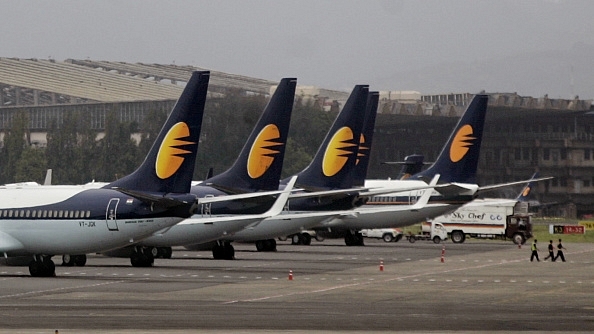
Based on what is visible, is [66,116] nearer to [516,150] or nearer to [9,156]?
[9,156]

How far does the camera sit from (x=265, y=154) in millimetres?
65000

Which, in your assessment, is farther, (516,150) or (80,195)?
(516,150)

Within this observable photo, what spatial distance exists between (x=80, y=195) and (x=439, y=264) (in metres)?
21.8

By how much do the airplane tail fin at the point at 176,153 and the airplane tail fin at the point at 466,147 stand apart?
36.5 m

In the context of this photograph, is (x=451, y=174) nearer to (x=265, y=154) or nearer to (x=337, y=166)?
(x=337, y=166)

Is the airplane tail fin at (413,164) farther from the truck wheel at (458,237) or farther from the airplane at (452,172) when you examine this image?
the airplane at (452,172)

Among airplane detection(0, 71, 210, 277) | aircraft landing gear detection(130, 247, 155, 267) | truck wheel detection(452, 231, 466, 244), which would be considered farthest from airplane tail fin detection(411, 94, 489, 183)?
airplane detection(0, 71, 210, 277)

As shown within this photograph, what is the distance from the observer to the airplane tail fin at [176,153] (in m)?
50.5

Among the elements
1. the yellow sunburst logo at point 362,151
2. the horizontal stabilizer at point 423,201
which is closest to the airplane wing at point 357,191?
the yellow sunburst logo at point 362,151

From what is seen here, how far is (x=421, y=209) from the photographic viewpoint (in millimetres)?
84500

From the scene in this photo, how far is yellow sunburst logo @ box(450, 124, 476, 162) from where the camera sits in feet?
280

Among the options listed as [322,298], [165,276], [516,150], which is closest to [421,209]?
[165,276]

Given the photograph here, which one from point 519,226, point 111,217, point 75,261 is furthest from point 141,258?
point 519,226

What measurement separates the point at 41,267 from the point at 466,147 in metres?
40.4
